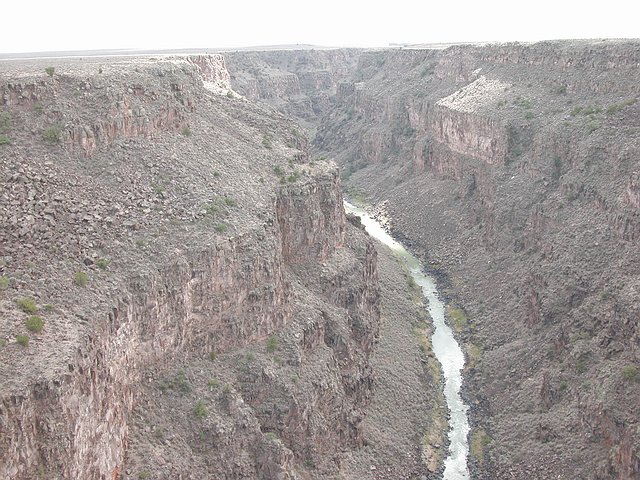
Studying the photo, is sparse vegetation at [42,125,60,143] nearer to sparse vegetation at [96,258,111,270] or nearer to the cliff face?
the cliff face

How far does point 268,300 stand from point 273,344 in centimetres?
317

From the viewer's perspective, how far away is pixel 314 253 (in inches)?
2388

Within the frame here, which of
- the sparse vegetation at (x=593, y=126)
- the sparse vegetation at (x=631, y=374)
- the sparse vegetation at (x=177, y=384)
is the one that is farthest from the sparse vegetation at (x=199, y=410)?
the sparse vegetation at (x=593, y=126)

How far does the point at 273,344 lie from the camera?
49938 millimetres

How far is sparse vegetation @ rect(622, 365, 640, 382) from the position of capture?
1922 inches

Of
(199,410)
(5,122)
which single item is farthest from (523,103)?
(5,122)

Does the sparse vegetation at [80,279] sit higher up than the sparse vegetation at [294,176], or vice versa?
the sparse vegetation at [294,176]

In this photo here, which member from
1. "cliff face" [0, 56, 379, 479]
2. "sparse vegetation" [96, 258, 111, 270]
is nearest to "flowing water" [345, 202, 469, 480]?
"cliff face" [0, 56, 379, 479]

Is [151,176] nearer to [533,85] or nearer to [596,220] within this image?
[596,220]

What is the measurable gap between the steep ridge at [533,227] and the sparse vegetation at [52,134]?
39.3 meters

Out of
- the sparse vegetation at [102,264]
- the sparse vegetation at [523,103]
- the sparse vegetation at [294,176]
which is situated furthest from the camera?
the sparse vegetation at [523,103]

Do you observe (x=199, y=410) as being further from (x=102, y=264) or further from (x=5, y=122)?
(x=5, y=122)

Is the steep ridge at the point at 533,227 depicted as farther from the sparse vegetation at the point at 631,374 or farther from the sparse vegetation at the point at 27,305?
the sparse vegetation at the point at 27,305

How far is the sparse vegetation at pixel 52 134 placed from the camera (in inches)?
1838
